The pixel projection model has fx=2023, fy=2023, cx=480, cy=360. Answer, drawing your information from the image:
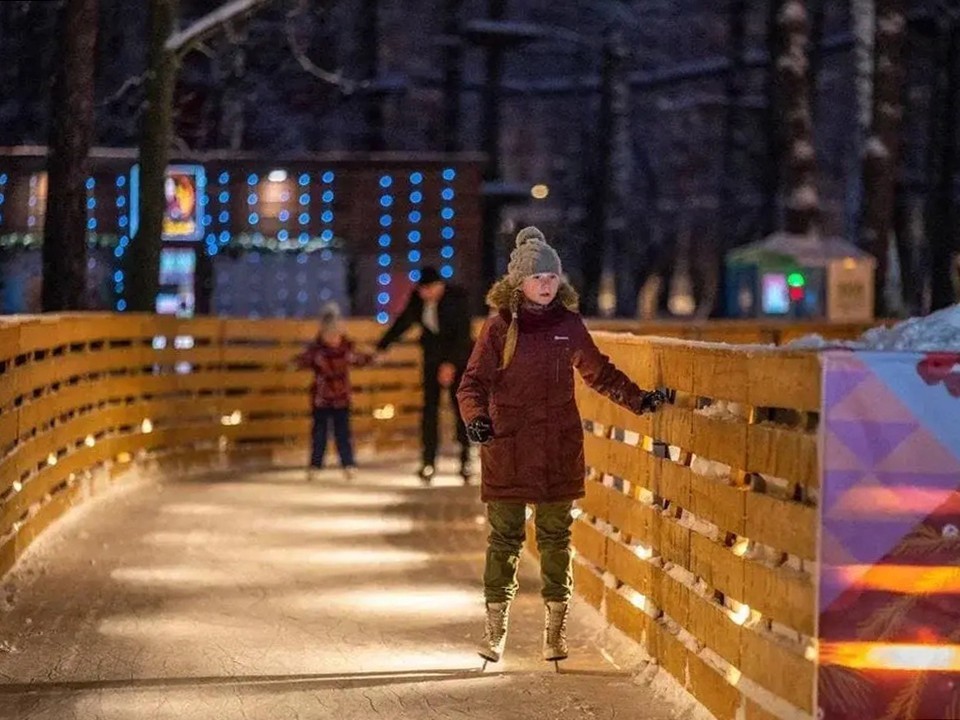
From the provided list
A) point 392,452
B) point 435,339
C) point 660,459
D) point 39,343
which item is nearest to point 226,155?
point 392,452

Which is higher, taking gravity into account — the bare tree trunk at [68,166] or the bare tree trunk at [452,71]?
the bare tree trunk at [452,71]

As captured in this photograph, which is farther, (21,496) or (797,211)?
(797,211)

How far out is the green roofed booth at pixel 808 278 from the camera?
86.4ft

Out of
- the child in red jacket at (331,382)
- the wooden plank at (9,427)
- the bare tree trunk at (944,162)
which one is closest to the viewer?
the wooden plank at (9,427)

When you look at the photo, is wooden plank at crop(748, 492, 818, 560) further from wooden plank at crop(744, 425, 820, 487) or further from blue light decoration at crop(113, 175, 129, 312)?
blue light decoration at crop(113, 175, 129, 312)

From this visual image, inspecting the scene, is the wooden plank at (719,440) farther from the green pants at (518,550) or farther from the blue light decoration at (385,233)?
the blue light decoration at (385,233)

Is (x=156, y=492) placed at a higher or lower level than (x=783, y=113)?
lower

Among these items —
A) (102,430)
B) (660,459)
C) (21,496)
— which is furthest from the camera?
(102,430)

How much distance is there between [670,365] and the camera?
8.57 metres

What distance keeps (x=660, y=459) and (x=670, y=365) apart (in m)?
0.43

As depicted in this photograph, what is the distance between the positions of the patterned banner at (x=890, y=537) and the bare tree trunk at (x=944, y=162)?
32.2 meters

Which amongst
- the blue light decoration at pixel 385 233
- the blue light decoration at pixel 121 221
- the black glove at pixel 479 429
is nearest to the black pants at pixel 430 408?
the black glove at pixel 479 429

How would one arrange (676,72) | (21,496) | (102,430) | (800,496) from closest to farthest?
(800,496) → (21,496) → (102,430) → (676,72)

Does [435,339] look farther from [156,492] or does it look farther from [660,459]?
[660,459]
